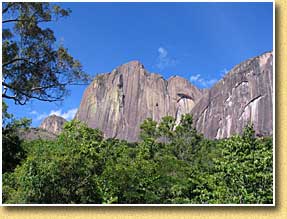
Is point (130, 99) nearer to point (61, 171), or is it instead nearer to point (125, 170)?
point (125, 170)

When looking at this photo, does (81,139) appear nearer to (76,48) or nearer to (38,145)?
(38,145)

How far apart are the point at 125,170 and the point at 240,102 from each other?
936 millimetres

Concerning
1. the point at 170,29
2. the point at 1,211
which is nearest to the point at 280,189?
the point at 170,29

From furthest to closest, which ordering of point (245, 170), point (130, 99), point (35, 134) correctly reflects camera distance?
point (245, 170), point (130, 99), point (35, 134)

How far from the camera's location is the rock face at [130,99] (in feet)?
11.1

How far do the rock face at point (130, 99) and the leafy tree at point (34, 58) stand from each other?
0.55 ft

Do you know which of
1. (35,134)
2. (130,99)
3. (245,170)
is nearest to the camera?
(35,134)

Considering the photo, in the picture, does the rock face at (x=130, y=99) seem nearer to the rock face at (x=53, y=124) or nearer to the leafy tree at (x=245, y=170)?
the rock face at (x=53, y=124)

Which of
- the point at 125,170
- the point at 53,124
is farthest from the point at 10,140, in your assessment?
the point at 125,170

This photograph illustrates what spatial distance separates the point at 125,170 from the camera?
3666 millimetres

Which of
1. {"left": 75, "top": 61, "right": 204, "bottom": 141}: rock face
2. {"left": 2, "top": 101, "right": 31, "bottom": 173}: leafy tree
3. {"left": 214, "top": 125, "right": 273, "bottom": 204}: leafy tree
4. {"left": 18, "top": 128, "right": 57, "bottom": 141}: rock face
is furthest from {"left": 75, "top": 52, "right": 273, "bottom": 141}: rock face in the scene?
{"left": 2, "top": 101, "right": 31, "bottom": 173}: leafy tree

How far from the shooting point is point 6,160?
328cm

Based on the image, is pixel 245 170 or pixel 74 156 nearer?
pixel 74 156

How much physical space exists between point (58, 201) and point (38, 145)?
0.49 m
